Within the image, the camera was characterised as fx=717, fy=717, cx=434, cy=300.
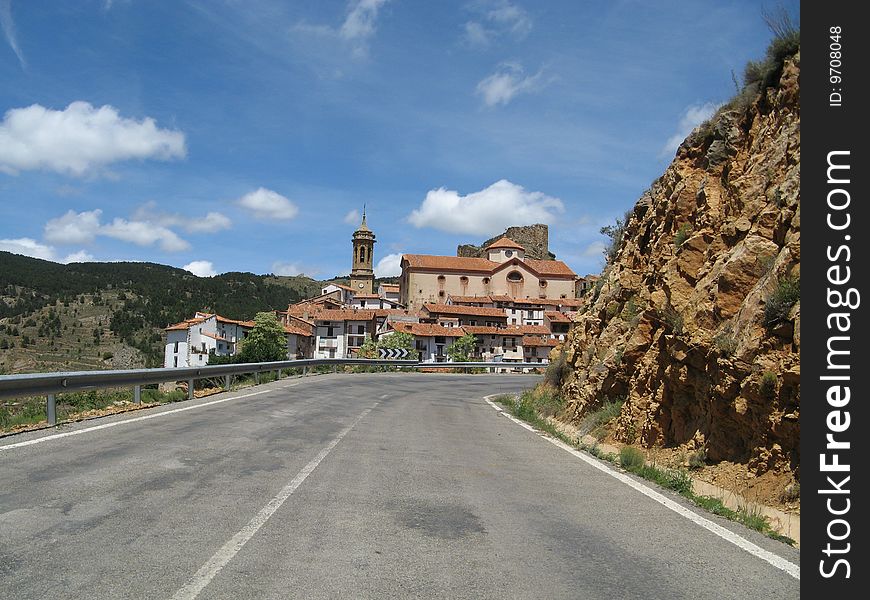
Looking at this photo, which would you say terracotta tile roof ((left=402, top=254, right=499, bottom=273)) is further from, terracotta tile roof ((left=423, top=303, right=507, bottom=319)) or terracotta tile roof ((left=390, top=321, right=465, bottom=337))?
terracotta tile roof ((left=390, top=321, right=465, bottom=337))

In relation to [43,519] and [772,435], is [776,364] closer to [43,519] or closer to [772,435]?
[772,435]

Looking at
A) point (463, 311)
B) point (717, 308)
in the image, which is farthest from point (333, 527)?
point (463, 311)

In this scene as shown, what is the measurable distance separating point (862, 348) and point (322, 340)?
96.3m

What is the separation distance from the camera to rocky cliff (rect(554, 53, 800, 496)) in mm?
8352

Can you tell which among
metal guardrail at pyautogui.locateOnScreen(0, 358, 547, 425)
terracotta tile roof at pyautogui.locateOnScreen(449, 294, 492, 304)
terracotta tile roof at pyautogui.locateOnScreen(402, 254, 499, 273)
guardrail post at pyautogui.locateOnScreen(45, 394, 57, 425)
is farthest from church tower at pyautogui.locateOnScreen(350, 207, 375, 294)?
guardrail post at pyautogui.locateOnScreen(45, 394, 57, 425)

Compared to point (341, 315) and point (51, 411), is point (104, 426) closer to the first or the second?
point (51, 411)

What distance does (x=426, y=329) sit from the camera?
91.8m

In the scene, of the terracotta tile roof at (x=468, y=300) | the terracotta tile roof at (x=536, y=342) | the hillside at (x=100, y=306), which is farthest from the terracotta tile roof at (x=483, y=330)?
the hillside at (x=100, y=306)

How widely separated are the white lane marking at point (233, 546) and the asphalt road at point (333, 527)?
19 mm

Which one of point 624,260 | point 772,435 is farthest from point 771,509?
point 624,260

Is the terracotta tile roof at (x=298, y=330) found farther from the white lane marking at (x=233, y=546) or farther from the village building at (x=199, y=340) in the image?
the white lane marking at (x=233, y=546)

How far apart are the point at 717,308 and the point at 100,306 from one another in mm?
112764

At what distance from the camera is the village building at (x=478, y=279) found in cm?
11544

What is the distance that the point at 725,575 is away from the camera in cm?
498
